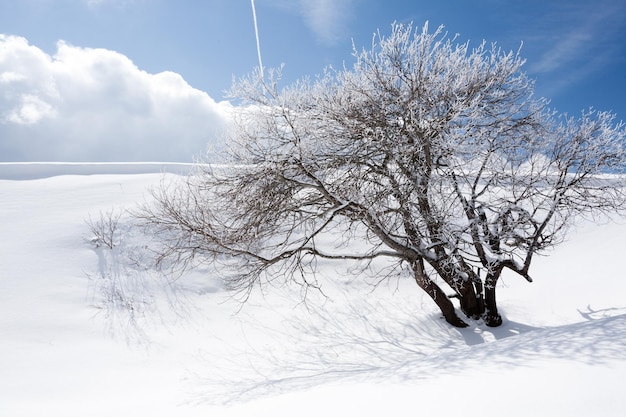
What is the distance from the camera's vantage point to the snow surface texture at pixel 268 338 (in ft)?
9.23

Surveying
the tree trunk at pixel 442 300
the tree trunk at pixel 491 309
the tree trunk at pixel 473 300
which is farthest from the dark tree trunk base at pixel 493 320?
the tree trunk at pixel 442 300

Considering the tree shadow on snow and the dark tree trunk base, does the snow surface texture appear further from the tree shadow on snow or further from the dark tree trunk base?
the dark tree trunk base

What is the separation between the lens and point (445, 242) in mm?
6090

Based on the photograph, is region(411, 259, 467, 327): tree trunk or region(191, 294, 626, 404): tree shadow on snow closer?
region(191, 294, 626, 404): tree shadow on snow

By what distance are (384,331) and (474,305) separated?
1.90 metres

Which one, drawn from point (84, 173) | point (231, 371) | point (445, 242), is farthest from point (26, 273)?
point (445, 242)

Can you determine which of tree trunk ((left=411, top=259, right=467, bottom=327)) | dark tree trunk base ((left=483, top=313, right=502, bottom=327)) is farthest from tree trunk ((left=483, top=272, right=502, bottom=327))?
tree trunk ((left=411, top=259, right=467, bottom=327))

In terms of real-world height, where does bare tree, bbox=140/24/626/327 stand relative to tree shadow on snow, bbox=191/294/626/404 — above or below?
above

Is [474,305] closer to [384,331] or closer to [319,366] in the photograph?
[384,331]

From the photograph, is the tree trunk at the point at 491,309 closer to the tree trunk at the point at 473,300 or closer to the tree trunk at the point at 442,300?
the tree trunk at the point at 473,300

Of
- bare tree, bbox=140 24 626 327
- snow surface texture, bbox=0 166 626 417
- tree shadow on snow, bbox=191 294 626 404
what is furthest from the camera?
bare tree, bbox=140 24 626 327

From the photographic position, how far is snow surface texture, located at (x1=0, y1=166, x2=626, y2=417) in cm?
281

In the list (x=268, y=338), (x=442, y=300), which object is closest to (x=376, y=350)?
(x=442, y=300)

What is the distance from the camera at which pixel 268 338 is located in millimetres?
7512
